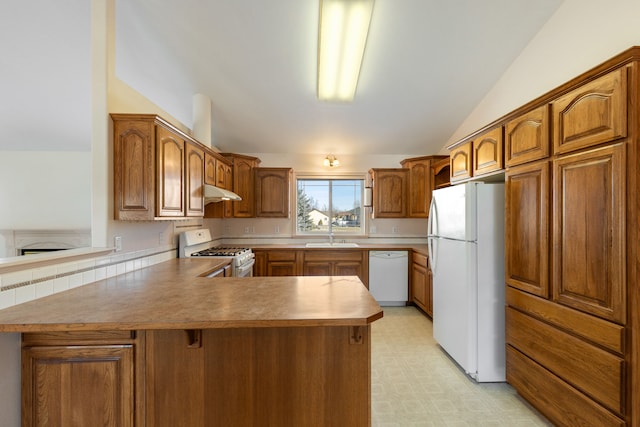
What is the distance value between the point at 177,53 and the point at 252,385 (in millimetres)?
2988

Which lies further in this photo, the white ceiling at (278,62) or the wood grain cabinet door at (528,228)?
the white ceiling at (278,62)

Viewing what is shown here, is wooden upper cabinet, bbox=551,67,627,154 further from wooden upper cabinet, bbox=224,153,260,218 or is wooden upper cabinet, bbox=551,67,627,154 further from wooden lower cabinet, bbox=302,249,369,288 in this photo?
wooden upper cabinet, bbox=224,153,260,218

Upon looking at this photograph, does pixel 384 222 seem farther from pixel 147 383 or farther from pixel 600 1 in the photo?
pixel 147 383

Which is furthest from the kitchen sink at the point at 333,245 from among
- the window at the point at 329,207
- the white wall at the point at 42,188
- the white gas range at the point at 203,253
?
the white wall at the point at 42,188

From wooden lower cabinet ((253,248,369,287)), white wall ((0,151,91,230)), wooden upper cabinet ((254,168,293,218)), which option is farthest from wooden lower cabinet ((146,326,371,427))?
white wall ((0,151,91,230))

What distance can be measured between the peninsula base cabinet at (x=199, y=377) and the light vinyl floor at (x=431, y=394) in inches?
29.7

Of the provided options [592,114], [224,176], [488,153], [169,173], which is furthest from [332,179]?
[592,114]

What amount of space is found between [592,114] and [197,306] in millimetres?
2327

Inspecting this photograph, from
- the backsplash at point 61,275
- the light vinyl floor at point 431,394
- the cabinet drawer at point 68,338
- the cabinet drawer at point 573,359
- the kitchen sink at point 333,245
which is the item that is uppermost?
the backsplash at point 61,275

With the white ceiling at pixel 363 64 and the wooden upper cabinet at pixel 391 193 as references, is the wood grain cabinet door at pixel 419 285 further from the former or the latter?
the white ceiling at pixel 363 64

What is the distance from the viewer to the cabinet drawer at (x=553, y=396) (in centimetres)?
150

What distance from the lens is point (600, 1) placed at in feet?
7.01

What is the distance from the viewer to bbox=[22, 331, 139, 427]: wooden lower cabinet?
4.39ft

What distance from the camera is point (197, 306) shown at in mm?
1433
